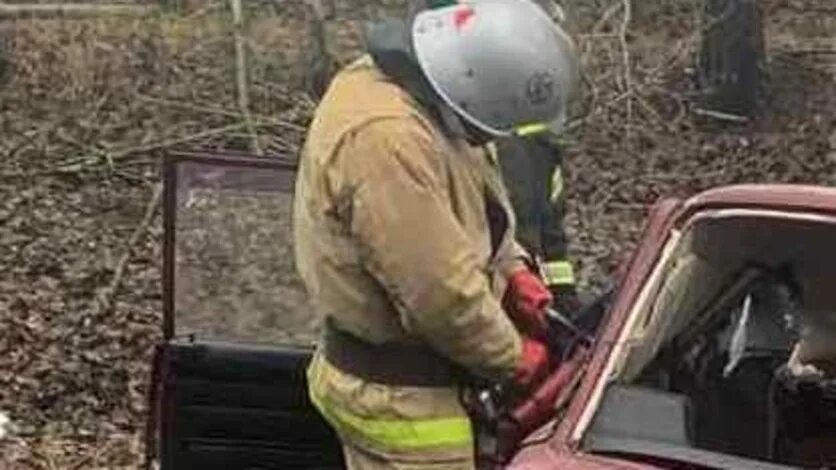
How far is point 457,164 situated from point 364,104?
21 cm

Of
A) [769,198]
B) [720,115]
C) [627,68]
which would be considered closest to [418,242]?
[769,198]

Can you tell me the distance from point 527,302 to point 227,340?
91 centimetres

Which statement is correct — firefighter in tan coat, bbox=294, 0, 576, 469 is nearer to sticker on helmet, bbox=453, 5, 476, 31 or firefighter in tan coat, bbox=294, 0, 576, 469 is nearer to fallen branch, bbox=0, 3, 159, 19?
sticker on helmet, bbox=453, 5, 476, 31

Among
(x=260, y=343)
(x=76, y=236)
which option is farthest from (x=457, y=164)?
(x=76, y=236)

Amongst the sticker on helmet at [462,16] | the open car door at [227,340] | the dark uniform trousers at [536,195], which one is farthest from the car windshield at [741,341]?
A: the dark uniform trousers at [536,195]

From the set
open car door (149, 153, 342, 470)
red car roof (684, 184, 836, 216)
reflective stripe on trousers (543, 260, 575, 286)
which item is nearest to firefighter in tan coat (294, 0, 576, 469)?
red car roof (684, 184, 836, 216)

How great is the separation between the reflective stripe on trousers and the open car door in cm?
78

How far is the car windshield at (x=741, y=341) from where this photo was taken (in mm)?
3223

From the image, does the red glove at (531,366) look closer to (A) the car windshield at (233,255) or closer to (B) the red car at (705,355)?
(B) the red car at (705,355)

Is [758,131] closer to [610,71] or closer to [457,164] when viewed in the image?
[610,71]

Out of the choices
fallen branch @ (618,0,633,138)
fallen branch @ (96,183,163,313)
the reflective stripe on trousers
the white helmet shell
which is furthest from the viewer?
fallen branch @ (618,0,633,138)

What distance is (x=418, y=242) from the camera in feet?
11.2

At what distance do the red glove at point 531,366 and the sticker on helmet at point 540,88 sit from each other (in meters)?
0.48

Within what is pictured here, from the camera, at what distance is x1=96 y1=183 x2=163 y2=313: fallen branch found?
891 centimetres
